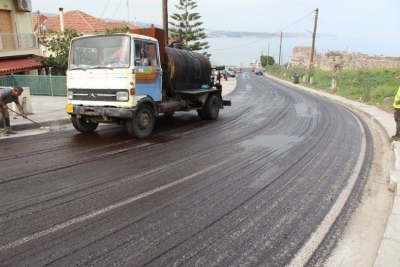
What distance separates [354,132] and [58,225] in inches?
374

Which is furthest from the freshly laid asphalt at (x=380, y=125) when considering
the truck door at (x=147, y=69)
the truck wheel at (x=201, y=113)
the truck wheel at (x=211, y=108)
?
the truck wheel at (x=211, y=108)

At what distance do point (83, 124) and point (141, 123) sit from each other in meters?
1.77

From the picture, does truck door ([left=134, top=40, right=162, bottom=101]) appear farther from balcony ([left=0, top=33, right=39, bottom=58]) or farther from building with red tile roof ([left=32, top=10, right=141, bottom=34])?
building with red tile roof ([left=32, top=10, right=141, bottom=34])

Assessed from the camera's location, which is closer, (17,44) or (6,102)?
(6,102)

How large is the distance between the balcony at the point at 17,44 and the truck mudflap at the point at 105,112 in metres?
17.2

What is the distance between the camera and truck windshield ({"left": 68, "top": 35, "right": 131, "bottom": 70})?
8031 mm

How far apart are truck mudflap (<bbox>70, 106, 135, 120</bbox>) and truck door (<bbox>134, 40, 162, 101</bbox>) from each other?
626 mm

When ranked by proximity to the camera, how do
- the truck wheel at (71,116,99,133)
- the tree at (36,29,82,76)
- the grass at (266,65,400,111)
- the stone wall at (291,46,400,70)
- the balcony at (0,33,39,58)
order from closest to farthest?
1. the truck wheel at (71,116,99,133)
2. the grass at (266,65,400,111)
3. the tree at (36,29,82,76)
4. the balcony at (0,33,39,58)
5. the stone wall at (291,46,400,70)

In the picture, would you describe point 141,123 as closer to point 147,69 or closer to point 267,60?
point 147,69

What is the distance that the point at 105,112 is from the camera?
316 inches

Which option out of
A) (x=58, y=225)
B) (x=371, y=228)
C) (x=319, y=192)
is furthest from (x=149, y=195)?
(x=371, y=228)

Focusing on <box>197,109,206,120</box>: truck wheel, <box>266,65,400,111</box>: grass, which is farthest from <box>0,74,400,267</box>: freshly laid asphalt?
<box>197,109,206,120</box>: truck wheel

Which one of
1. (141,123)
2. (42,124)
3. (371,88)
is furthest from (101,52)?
(371,88)

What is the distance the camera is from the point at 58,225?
3.84m
